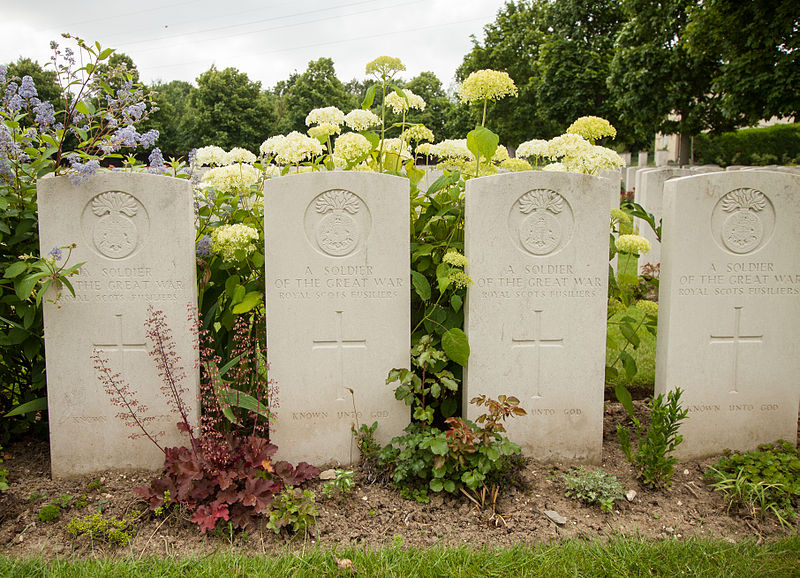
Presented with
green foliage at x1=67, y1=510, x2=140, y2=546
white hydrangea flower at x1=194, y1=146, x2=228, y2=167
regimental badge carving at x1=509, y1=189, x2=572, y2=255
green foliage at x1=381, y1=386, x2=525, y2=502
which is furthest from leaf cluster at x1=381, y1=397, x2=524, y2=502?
white hydrangea flower at x1=194, y1=146, x2=228, y2=167

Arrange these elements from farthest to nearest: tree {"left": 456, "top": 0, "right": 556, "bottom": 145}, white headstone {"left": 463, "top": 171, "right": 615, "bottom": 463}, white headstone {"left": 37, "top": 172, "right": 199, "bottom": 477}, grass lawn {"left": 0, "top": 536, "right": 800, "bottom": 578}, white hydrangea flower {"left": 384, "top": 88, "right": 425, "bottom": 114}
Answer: tree {"left": 456, "top": 0, "right": 556, "bottom": 145}, white hydrangea flower {"left": 384, "top": 88, "right": 425, "bottom": 114}, white headstone {"left": 463, "top": 171, "right": 615, "bottom": 463}, white headstone {"left": 37, "top": 172, "right": 199, "bottom": 477}, grass lawn {"left": 0, "top": 536, "right": 800, "bottom": 578}

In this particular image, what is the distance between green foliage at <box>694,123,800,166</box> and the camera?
2158 centimetres

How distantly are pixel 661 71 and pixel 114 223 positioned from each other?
16841 mm

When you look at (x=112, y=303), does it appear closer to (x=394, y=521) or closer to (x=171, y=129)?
(x=394, y=521)

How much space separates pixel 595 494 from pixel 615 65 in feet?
57.1

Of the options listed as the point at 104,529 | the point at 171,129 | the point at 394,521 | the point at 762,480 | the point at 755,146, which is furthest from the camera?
the point at 171,129

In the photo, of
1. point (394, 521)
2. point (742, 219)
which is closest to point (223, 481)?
point (394, 521)

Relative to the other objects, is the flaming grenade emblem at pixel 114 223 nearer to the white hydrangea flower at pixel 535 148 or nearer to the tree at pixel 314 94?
the white hydrangea flower at pixel 535 148

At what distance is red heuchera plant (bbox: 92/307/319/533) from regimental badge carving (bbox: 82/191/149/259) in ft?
1.35

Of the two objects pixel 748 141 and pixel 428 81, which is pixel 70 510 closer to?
pixel 748 141

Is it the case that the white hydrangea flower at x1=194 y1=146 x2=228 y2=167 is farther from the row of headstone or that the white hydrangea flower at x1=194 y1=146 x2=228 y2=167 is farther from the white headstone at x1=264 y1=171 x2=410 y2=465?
the white headstone at x1=264 y1=171 x2=410 y2=465

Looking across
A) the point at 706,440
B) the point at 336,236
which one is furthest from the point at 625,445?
the point at 336,236

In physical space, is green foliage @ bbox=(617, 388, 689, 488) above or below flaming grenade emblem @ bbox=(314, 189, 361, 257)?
below

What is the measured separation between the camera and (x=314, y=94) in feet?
125
